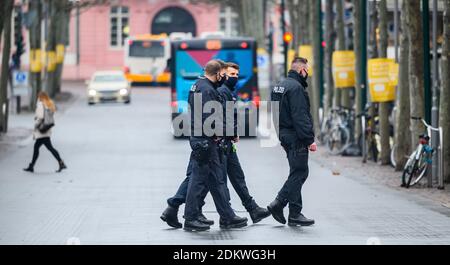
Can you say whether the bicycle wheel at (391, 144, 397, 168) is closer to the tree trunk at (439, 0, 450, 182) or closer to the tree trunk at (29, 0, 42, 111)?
the tree trunk at (439, 0, 450, 182)

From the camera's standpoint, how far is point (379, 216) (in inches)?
714

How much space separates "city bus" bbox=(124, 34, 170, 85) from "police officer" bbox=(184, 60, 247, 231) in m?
61.2

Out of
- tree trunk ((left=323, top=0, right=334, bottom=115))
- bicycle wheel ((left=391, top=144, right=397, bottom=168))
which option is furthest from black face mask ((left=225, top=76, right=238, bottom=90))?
tree trunk ((left=323, top=0, right=334, bottom=115))

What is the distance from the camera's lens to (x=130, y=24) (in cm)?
9438

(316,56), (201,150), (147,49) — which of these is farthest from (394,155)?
(147,49)

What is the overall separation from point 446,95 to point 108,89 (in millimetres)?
38301

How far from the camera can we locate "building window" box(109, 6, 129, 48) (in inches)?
3725

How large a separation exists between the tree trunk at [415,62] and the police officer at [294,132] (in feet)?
26.0

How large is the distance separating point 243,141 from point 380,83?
35.4 feet

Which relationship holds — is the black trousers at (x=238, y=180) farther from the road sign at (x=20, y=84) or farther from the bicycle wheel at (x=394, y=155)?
the road sign at (x=20, y=84)

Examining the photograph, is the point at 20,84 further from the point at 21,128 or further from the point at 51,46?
the point at 51,46

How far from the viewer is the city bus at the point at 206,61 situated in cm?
3984
